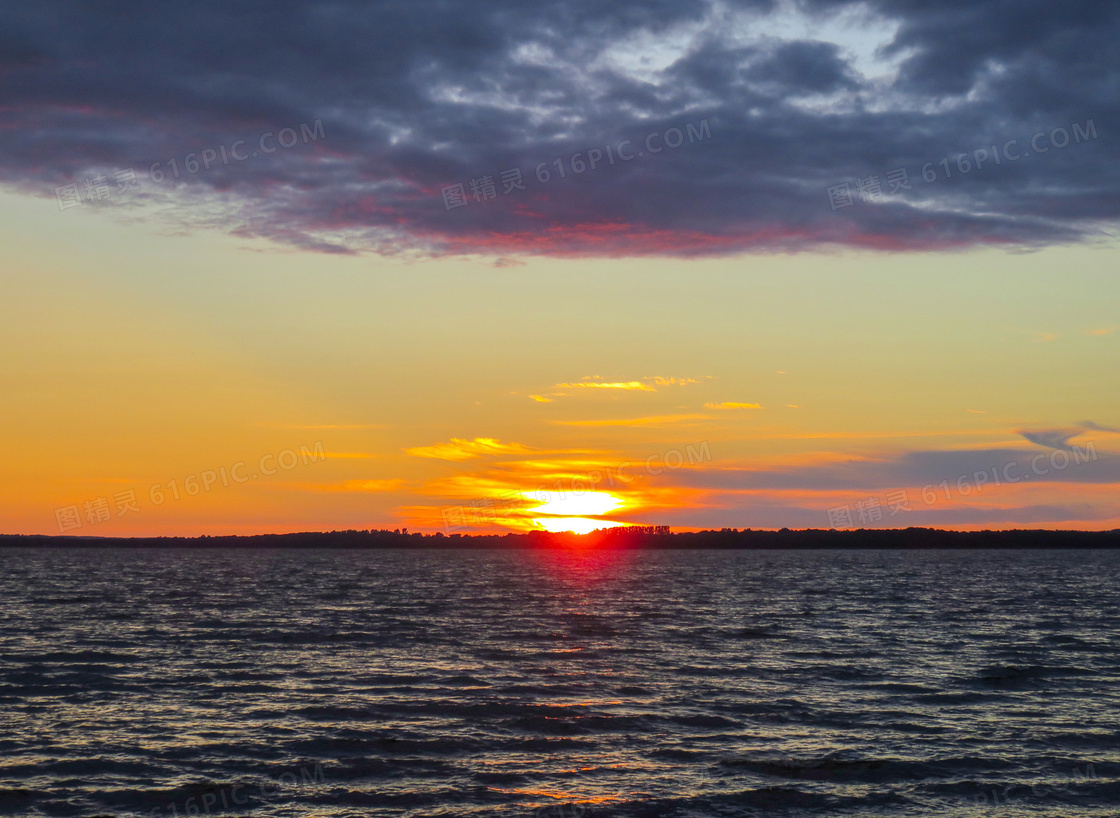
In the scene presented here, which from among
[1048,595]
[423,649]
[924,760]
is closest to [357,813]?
[924,760]

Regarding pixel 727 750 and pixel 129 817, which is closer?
pixel 129 817

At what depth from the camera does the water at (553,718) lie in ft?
67.2

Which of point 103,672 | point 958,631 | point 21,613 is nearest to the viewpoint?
point 103,672

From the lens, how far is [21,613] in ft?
194

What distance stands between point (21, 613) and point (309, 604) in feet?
60.6

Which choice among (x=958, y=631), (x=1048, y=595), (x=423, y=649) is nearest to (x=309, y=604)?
(x=423, y=649)

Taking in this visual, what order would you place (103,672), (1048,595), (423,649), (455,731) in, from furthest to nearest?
(1048,595)
(423,649)
(103,672)
(455,731)

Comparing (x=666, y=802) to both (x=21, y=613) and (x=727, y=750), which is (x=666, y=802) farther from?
(x=21, y=613)

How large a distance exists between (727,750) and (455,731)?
721cm

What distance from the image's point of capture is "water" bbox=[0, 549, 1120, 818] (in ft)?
67.2

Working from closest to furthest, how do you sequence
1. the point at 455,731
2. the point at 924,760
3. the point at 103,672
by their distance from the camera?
the point at 924,760, the point at 455,731, the point at 103,672

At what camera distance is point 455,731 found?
25.8 metres

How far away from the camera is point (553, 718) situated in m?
27.6

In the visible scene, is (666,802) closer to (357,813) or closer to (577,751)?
(577,751)
